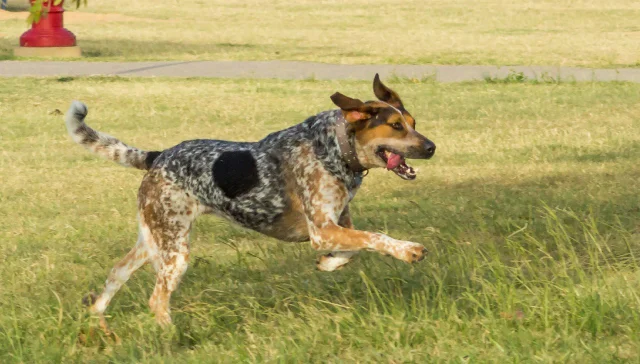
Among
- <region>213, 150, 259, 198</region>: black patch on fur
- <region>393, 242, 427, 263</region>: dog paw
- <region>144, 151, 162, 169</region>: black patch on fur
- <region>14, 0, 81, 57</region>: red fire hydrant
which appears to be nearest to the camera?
<region>393, 242, 427, 263</region>: dog paw

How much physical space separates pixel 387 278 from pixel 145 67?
15.5m

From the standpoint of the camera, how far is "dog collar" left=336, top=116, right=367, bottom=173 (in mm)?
6121

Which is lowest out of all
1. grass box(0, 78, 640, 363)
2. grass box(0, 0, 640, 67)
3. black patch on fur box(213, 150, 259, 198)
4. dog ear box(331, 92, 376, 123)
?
grass box(0, 0, 640, 67)

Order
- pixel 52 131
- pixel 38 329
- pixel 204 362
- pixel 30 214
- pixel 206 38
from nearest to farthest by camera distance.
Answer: pixel 204 362, pixel 38 329, pixel 30 214, pixel 52 131, pixel 206 38

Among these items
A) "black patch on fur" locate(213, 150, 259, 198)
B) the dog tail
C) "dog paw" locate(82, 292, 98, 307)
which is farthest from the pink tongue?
"dog paw" locate(82, 292, 98, 307)

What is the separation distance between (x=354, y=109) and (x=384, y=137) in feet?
0.70

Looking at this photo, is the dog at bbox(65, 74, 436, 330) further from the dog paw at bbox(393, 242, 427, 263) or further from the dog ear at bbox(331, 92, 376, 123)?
the dog paw at bbox(393, 242, 427, 263)

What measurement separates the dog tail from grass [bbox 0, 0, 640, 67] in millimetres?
15393

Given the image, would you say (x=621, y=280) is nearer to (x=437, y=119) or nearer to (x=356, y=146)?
(x=356, y=146)

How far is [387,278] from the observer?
6344 millimetres

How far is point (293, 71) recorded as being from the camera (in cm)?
2048

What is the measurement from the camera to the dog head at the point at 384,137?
6070 mm

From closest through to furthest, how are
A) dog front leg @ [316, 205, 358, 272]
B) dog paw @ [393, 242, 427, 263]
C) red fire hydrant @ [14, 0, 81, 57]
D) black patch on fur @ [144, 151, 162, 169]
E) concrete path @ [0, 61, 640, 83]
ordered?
dog paw @ [393, 242, 427, 263], dog front leg @ [316, 205, 358, 272], black patch on fur @ [144, 151, 162, 169], concrete path @ [0, 61, 640, 83], red fire hydrant @ [14, 0, 81, 57]

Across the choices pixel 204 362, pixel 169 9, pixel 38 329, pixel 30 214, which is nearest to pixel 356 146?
pixel 204 362
